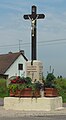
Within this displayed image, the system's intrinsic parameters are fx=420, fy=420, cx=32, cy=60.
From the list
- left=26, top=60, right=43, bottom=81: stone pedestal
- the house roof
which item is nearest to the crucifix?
left=26, top=60, right=43, bottom=81: stone pedestal

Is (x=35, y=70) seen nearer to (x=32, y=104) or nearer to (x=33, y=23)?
(x=32, y=104)

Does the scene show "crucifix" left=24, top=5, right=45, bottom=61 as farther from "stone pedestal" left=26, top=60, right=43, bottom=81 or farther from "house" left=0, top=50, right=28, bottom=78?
"house" left=0, top=50, right=28, bottom=78

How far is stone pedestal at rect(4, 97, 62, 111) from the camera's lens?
17.7 metres

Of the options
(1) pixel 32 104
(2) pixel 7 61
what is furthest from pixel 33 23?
(2) pixel 7 61

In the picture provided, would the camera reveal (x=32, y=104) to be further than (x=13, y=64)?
No

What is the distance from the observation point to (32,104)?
17875 mm

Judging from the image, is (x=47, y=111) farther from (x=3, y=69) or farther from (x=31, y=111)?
(x=3, y=69)

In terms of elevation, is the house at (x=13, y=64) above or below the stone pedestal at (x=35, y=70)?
above

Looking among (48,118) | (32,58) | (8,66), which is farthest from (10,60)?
(48,118)

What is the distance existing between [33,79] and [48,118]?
428 cm

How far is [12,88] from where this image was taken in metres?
18.3

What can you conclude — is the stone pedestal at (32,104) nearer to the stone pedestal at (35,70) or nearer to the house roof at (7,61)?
the stone pedestal at (35,70)

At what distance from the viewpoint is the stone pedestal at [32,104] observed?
17.7 meters

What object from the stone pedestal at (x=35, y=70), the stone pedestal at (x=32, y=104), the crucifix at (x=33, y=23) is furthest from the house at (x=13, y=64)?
the stone pedestal at (x=32, y=104)
